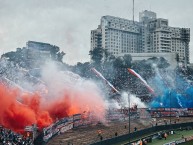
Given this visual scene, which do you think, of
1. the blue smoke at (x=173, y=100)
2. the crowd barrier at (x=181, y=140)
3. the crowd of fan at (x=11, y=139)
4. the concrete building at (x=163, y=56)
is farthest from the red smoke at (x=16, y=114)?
the concrete building at (x=163, y=56)

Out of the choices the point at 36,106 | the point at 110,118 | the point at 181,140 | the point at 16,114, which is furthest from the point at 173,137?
the point at 16,114

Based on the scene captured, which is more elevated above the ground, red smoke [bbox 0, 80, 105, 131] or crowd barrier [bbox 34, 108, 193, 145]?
red smoke [bbox 0, 80, 105, 131]

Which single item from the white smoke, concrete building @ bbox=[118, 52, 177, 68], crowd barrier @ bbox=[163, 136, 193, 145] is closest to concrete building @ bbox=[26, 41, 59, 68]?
the white smoke

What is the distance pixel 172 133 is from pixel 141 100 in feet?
92.6

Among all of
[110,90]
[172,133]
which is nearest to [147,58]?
[110,90]

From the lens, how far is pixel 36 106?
60094 millimetres

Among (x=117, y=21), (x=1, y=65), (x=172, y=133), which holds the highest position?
(x=117, y=21)

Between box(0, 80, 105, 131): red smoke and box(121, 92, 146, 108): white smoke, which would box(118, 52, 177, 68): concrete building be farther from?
box(0, 80, 105, 131): red smoke

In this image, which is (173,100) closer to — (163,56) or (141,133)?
(141,133)

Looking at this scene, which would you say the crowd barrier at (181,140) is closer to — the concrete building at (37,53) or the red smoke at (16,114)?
the red smoke at (16,114)

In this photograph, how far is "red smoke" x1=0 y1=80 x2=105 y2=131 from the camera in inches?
2064

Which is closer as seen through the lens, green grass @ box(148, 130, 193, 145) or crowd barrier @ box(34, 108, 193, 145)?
crowd barrier @ box(34, 108, 193, 145)

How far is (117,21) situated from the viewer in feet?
648

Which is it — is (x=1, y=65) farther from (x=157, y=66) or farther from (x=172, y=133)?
(x=157, y=66)
